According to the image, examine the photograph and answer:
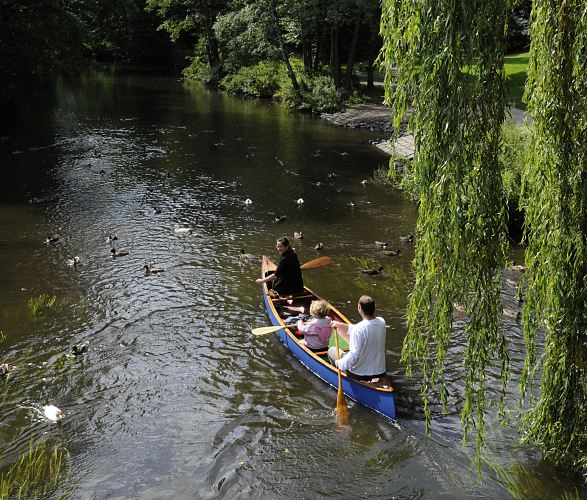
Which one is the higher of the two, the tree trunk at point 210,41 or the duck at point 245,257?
the tree trunk at point 210,41

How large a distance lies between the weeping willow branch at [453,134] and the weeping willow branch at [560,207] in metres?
0.40

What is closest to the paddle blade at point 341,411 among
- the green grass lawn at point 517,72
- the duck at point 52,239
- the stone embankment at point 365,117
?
the duck at point 52,239

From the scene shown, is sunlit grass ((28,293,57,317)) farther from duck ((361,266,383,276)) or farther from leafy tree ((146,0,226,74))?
leafy tree ((146,0,226,74))

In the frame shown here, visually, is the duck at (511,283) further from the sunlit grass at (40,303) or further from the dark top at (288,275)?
the sunlit grass at (40,303)

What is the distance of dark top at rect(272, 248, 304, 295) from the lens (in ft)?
42.7

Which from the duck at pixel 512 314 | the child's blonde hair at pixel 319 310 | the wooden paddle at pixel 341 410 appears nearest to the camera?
the wooden paddle at pixel 341 410

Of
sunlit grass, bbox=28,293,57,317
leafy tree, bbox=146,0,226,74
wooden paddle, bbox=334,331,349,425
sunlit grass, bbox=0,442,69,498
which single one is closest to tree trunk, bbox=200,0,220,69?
leafy tree, bbox=146,0,226,74

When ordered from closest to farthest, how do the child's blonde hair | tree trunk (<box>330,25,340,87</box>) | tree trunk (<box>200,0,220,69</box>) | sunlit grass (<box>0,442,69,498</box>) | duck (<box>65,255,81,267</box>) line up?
sunlit grass (<box>0,442,69,498</box>), the child's blonde hair, duck (<box>65,255,81,267</box>), tree trunk (<box>330,25,340,87</box>), tree trunk (<box>200,0,220,69</box>)

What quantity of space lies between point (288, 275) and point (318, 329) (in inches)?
90.4

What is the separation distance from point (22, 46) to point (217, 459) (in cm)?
2999

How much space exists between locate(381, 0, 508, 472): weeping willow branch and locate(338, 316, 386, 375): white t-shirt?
2567 mm

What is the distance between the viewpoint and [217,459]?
347 inches

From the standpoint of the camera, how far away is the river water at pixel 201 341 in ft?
27.9

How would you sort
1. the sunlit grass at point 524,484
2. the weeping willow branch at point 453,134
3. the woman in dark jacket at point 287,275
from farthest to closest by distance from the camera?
the woman in dark jacket at point 287,275 → the sunlit grass at point 524,484 → the weeping willow branch at point 453,134
